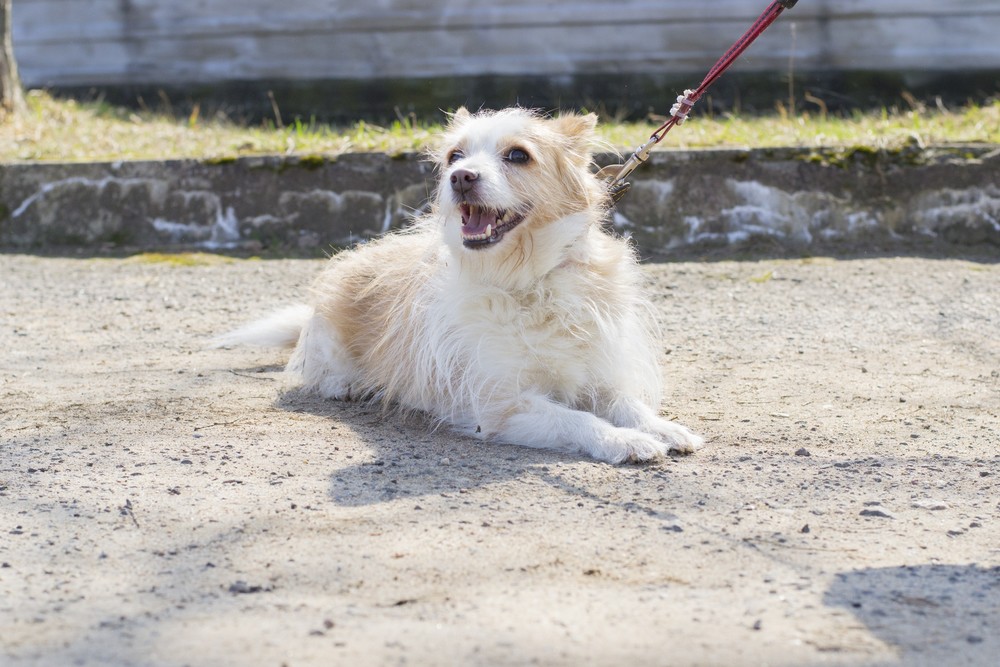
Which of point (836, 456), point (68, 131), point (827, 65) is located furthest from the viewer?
point (827, 65)

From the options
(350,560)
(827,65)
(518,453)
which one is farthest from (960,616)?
(827,65)

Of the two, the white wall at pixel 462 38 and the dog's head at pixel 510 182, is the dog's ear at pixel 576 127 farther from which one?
the white wall at pixel 462 38

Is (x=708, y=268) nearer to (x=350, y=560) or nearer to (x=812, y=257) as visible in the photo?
(x=812, y=257)

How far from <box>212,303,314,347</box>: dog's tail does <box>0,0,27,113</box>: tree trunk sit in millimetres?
5269

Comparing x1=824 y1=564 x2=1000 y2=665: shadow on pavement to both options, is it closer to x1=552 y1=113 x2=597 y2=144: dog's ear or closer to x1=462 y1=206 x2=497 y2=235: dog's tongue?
x1=462 y1=206 x2=497 y2=235: dog's tongue

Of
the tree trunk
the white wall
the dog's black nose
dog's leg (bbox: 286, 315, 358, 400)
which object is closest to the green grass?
the tree trunk

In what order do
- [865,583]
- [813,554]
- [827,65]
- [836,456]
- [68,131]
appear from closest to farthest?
[865,583] → [813,554] → [836,456] → [68,131] → [827,65]

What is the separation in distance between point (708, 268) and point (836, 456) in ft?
10.7

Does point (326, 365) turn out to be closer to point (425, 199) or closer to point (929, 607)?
point (425, 199)

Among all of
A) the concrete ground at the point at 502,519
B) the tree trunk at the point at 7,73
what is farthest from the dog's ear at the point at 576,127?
the tree trunk at the point at 7,73

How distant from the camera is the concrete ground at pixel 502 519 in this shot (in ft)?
8.39

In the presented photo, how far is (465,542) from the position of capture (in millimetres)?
3139

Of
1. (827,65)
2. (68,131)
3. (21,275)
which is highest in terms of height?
(827,65)

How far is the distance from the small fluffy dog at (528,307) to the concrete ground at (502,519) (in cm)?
16
